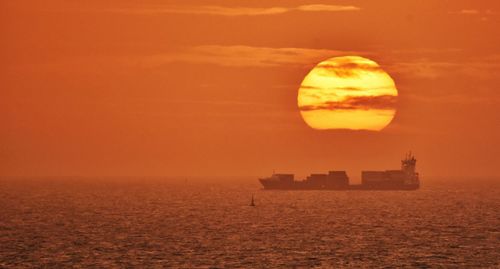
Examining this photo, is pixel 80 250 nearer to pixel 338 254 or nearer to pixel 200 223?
pixel 338 254

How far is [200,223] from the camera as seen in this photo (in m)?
120

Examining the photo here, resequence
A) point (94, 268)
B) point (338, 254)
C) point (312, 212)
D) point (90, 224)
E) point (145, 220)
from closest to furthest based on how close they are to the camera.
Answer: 1. point (94, 268)
2. point (338, 254)
3. point (90, 224)
4. point (145, 220)
5. point (312, 212)

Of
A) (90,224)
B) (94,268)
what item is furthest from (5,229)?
(94,268)

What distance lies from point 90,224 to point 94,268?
172 feet

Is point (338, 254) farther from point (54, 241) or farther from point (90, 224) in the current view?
point (90, 224)

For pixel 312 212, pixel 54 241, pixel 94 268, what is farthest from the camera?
pixel 312 212

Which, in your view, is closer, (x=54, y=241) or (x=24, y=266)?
(x=24, y=266)

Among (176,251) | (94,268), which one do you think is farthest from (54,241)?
(94,268)

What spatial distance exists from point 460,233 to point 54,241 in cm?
5130

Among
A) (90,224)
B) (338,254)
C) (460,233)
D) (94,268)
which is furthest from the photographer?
(90,224)

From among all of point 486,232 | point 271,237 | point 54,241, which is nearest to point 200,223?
point 271,237

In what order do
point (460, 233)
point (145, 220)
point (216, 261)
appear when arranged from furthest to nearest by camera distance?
point (145, 220), point (460, 233), point (216, 261)

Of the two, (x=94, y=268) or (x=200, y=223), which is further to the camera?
(x=200, y=223)

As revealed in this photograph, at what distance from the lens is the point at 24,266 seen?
69312 millimetres
